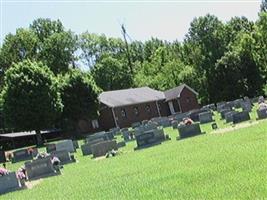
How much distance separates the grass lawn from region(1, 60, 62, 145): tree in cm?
3424

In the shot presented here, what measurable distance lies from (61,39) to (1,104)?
31.5 meters

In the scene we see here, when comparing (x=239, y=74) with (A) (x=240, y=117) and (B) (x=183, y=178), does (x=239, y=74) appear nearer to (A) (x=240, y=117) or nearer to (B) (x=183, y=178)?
(A) (x=240, y=117)

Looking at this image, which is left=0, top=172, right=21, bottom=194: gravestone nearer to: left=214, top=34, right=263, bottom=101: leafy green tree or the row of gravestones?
the row of gravestones

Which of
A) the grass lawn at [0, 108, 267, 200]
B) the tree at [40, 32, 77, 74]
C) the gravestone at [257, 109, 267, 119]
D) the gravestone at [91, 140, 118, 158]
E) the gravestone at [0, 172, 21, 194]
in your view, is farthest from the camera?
the tree at [40, 32, 77, 74]

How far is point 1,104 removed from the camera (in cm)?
5650

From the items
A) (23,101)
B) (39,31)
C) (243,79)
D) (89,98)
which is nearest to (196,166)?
(23,101)

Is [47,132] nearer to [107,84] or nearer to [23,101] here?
[23,101]

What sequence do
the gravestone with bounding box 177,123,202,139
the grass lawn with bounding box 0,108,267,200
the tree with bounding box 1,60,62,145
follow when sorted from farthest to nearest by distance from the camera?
1. the tree with bounding box 1,60,62,145
2. the gravestone with bounding box 177,123,202,139
3. the grass lawn with bounding box 0,108,267,200

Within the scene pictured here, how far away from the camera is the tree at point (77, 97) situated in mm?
60375

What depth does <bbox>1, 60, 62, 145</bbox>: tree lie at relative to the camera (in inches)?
2130

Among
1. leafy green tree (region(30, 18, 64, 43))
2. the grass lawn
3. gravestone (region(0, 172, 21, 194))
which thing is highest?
leafy green tree (region(30, 18, 64, 43))

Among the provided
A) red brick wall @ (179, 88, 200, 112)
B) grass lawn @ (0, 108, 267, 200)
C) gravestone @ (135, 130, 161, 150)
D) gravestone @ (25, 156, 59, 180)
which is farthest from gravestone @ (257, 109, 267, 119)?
red brick wall @ (179, 88, 200, 112)

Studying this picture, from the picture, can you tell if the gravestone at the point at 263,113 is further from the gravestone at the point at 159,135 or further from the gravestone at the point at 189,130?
the gravestone at the point at 159,135

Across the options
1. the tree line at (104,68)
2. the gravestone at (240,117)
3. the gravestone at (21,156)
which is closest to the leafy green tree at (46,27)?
the tree line at (104,68)
